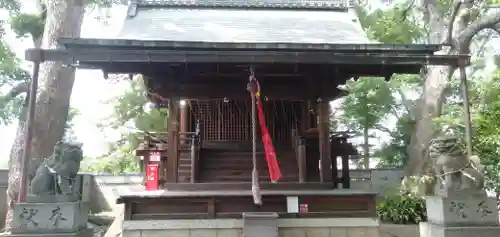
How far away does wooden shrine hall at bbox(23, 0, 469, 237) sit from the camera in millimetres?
6555

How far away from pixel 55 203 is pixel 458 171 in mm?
6176

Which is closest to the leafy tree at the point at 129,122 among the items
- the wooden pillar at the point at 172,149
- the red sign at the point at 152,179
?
the red sign at the point at 152,179

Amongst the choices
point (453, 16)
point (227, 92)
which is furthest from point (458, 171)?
point (453, 16)

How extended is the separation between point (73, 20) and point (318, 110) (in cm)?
731

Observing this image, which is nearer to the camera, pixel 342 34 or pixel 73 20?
pixel 342 34

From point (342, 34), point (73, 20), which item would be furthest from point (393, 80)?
point (73, 20)

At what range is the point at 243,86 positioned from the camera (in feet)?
30.3

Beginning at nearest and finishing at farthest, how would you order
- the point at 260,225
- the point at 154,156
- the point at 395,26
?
1. the point at 260,225
2. the point at 154,156
3. the point at 395,26

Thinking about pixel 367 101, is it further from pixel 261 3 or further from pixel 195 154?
pixel 195 154

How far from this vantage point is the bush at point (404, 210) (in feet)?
36.5

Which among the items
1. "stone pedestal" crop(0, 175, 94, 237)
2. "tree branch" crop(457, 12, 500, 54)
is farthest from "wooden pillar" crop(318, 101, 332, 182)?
"tree branch" crop(457, 12, 500, 54)

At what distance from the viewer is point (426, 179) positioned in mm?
11359

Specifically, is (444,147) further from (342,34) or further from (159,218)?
(159,218)

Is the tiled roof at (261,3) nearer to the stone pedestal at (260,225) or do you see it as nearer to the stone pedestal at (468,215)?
the stone pedestal at (260,225)
